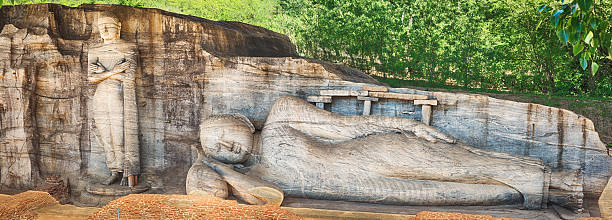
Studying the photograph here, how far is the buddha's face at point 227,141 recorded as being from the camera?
5930 millimetres

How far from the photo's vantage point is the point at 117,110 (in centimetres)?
652

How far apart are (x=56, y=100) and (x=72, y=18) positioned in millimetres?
1184

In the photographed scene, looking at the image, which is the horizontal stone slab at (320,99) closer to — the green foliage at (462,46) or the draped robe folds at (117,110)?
the draped robe folds at (117,110)

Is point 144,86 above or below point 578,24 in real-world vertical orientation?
below

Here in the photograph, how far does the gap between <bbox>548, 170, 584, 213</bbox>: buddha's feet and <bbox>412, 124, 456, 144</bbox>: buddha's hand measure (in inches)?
43.4

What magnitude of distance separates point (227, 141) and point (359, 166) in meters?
1.65

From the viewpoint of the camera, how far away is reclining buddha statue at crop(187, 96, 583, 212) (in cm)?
513

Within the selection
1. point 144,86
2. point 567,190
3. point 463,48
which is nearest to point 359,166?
point 567,190

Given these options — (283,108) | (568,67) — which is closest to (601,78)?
(568,67)

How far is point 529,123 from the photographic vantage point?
574 cm

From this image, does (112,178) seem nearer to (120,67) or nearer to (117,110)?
(117,110)

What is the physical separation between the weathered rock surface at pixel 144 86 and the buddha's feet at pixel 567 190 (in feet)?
6.90

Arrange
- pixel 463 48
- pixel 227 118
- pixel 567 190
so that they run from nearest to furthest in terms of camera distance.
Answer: pixel 567 190 < pixel 227 118 < pixel 463 48

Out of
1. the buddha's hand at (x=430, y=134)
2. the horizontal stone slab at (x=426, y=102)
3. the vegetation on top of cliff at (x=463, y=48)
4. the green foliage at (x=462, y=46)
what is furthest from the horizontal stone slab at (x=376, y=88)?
the green foliage at (x=462, y=46)
